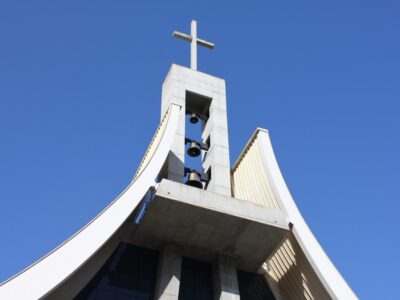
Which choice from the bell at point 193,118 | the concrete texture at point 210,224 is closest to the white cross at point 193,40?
the bell at point 193,118

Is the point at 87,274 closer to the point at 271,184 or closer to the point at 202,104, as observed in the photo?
the point at 271,184

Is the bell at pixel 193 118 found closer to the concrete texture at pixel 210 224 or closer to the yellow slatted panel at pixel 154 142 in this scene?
the yellow slatted panel at pixel 154 142

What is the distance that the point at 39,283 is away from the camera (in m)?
9.87

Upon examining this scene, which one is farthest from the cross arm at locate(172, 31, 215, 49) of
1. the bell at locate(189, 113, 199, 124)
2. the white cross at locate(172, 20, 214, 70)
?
the bell at locate(189, 113, 199, 124)

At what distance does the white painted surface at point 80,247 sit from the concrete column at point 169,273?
166 centimetres

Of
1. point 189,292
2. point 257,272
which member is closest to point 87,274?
point 189,292

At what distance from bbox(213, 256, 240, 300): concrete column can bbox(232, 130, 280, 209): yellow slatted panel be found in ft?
5.57

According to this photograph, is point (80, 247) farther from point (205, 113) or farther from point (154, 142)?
point (205, 113)

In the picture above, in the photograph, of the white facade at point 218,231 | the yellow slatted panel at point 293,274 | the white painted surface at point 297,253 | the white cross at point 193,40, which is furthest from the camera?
the white cross at point 193,40

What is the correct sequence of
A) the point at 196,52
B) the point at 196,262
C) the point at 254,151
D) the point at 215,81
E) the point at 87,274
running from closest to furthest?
the point at 87,274 → the point at 196,262 → the point at 254,151 → the point at 215,81 → the point at 196,52

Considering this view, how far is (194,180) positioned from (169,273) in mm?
3015

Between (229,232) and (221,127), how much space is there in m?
4.36

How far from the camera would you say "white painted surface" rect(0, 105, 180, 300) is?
970cm

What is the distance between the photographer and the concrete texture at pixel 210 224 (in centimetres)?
1270
